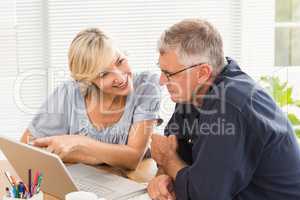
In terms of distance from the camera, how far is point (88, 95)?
2.04 meters

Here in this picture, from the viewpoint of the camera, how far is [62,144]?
5.49ft

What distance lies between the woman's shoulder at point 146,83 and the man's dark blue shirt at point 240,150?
1.64ft

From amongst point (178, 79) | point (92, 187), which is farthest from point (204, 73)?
point (92, 187)

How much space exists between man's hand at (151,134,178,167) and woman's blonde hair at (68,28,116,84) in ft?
1.33

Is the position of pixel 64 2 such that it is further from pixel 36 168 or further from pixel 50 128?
pixel 36 168

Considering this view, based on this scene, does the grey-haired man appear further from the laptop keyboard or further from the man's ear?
the laptop keyboard

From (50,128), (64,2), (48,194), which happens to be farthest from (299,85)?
(48,194)

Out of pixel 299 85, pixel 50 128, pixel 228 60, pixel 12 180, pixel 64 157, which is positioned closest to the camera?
pixel 12 180

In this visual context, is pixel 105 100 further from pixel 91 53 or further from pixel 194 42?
pixel 194 42

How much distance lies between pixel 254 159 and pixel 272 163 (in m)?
0.07

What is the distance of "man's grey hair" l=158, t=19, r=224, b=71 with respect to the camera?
1.48m

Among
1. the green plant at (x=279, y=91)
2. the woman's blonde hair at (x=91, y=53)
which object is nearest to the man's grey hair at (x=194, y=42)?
the woman's blonde hair at (x=91, y=53)

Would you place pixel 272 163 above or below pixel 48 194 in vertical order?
above

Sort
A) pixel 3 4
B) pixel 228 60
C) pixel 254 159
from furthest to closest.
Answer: pixel 3 4, pixel 228 60, pixel 254 159
